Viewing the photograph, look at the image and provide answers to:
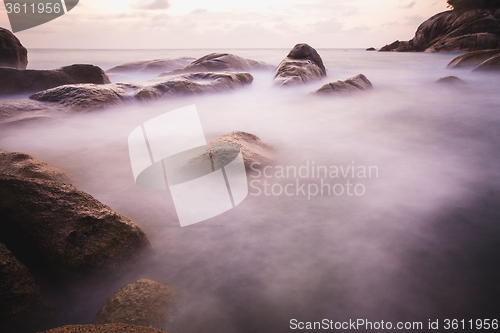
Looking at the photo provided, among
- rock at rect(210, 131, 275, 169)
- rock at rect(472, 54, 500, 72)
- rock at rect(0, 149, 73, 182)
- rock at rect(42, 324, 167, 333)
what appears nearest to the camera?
rock at rect(42, 324, 167, 333)

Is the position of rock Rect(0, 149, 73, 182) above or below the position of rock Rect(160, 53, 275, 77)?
below

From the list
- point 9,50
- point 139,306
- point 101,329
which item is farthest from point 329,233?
point 9,50

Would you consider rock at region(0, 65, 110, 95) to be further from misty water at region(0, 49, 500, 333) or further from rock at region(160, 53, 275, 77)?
rock at region(160, 53, 275, 77)

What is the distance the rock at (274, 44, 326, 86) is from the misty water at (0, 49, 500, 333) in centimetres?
537

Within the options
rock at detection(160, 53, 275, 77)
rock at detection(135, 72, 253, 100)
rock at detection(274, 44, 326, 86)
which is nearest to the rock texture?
rock at detection(274, 44, 326, 86)

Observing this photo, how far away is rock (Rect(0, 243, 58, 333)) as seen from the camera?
1.36m

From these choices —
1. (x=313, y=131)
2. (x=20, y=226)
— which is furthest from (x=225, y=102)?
(x=20, y=226)

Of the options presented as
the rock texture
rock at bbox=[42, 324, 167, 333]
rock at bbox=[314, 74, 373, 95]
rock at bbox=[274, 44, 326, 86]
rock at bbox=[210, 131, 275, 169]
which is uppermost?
the rock texture

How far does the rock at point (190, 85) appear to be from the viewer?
7.44 metres

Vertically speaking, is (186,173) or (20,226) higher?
(20,226)

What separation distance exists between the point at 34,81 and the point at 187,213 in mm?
8349

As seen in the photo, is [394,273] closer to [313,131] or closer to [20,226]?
[20,226]

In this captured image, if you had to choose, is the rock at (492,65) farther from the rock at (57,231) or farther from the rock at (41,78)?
the rock at (41,78)

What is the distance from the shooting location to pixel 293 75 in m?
10.1
